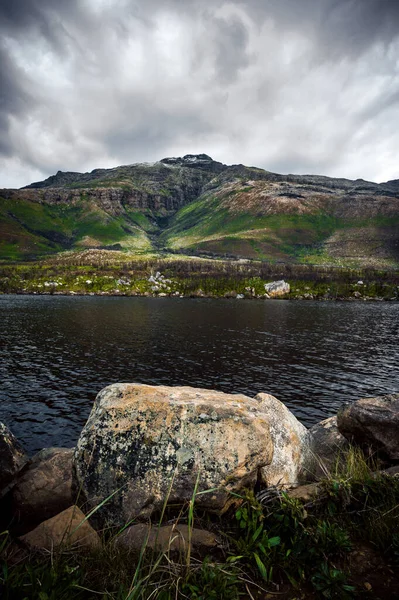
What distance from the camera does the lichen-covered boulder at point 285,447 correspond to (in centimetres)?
1009

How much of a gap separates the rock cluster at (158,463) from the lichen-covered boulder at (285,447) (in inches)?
2.6

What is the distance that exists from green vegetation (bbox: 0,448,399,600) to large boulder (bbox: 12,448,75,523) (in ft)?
20.3

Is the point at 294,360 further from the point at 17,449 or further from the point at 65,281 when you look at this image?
the point at 65,281

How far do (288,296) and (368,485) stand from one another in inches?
6636

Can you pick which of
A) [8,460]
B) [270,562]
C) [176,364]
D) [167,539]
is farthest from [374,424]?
[176,364]

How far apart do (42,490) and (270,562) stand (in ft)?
30.8

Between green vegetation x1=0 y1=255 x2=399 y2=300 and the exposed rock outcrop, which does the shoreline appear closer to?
green vegetation x1=0 y1=255 x2=399 y2=300

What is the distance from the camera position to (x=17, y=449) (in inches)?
A: 459

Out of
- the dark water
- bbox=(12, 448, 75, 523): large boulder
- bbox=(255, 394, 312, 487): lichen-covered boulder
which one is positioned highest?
bbox=(255, 394, 312, 487): lichen-covered boulder

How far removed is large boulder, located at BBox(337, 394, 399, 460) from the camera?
33.6 feet

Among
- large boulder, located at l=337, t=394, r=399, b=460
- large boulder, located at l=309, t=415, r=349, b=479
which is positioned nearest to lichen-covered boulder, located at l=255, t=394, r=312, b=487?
large boulder, located at l=309, t=415, r=349, b=479

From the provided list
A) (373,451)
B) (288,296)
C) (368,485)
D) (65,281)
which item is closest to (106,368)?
(373,451)

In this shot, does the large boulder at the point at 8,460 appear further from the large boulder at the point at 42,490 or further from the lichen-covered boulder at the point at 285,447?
the lichen-covered boulder at the point at 285,447

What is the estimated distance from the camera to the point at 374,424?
35.0 feet
